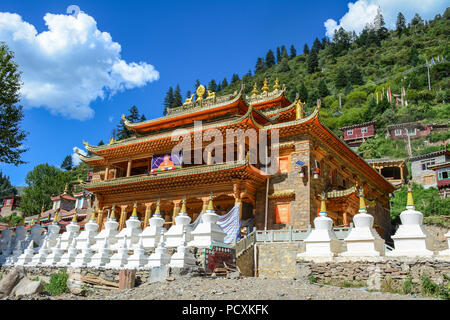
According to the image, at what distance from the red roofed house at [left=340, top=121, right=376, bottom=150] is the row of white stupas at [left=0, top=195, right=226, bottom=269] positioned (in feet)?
196

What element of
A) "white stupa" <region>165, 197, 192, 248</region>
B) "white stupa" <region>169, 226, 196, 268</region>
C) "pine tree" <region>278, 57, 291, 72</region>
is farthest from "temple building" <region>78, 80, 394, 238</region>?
"pine tree" <region>278, 57, 291, 72</region>

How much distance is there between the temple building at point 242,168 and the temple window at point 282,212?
61 mm

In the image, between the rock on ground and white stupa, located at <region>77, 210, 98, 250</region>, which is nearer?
the rock on ground

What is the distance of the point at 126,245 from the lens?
40.7ft

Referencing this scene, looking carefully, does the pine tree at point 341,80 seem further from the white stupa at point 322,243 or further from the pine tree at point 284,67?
the white stupa at point 322,243

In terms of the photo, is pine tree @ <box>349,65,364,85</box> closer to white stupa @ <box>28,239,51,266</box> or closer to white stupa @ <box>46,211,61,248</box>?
white stupa @ <box>46,211,61,248</box>

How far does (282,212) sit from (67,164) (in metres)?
91.0

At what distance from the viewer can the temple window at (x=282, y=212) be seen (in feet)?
74.0

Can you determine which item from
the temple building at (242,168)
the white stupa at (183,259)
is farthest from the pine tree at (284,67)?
the white stupa at (183,259)

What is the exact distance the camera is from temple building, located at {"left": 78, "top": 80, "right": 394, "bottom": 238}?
2267 centimetres

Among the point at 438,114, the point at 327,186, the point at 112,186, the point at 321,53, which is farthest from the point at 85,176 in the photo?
the point at 321,53
